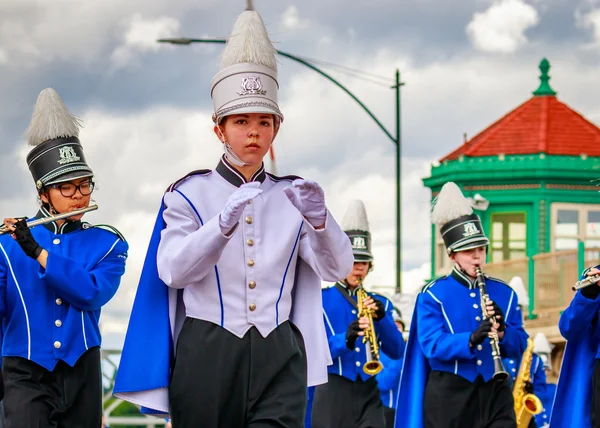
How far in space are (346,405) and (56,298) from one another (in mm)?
4901

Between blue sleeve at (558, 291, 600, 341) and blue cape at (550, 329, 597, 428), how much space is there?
102 mm

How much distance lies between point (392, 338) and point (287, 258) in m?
6.65

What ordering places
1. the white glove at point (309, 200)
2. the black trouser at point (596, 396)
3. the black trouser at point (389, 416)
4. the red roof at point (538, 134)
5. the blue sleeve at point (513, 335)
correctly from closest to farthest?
the white glove at point (309, 200), the black trouser at point (596, 396), the blue sleeve at point (513, 335), the black trouser at point (389, 416), the red roof at point (538, 134)

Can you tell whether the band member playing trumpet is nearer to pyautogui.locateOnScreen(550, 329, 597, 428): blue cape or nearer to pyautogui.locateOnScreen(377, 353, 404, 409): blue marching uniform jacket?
pyautogui.locateOnScreen(550, 329, 597, 428): blue cape

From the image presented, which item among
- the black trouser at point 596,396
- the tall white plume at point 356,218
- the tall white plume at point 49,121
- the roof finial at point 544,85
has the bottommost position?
the black trouser at point 596,396

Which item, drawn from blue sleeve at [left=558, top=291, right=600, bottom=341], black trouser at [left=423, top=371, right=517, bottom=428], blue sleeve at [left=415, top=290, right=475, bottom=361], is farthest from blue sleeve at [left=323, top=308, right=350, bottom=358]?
blue sleeve at [left=558, top=291, right=600, bottom=341]

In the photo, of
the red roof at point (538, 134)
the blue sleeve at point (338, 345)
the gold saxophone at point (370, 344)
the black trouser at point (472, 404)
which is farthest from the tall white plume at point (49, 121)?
the red roof at point (538, 134)

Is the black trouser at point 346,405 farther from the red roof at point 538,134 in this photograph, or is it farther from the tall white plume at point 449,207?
the red roof at point 538,134

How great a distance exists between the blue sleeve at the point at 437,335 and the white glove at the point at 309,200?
185 inches

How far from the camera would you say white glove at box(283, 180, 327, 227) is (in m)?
5.46

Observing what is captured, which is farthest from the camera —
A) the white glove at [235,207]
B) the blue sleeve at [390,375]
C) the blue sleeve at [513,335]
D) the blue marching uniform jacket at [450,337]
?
the blue sleeve at [390,375]

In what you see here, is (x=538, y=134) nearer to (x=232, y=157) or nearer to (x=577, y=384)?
(x=577, y=384)

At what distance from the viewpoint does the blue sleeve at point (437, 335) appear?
32.9 feet

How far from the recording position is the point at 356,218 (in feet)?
42.2
